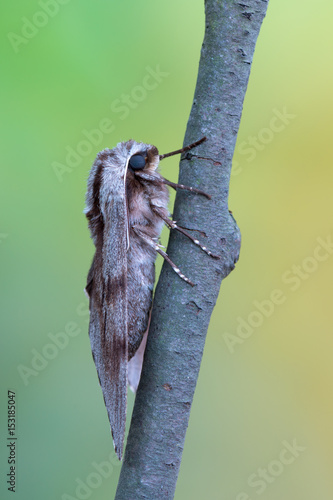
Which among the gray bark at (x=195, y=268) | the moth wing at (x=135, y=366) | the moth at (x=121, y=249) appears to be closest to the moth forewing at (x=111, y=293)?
the moth at (x=121, y=249)

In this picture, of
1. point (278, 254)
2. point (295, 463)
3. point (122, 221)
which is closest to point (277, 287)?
point (278, 254)

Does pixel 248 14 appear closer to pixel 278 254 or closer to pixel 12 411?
pixel 278 254

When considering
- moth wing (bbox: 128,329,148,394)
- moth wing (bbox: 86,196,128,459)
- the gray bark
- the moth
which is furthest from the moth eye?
moth wing (bbox: 128,329,148,394)

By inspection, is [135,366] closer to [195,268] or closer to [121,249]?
[121,249]

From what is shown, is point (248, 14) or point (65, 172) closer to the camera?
point (248, 14)

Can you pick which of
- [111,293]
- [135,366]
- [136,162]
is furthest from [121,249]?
[135,366]

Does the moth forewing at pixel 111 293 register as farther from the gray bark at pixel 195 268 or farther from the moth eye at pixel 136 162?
the gray bark at pixel 195 268

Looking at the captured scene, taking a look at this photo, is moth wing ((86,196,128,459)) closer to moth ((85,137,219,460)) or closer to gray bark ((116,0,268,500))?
moth ((85,137,219,460))
